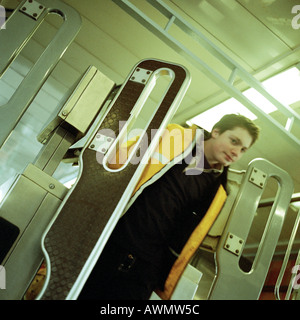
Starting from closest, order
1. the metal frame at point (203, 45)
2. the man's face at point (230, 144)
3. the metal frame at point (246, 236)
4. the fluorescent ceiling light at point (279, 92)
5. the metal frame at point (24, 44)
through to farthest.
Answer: the metal frame at point (24, 44), the metal frame at point (246, 236), the man's face at point (230, 144), the metal frame at point (203, 45), the fluorescent ceiling light at point (279, 92)

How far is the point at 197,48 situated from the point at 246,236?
2.21 m

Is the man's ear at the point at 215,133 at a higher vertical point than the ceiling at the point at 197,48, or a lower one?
lower

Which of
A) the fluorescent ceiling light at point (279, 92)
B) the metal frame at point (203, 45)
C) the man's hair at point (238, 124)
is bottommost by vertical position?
the man's hair at point (238, 124)

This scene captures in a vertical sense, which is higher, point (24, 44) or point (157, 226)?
point (24, 44)

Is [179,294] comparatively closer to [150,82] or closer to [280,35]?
[150,82]

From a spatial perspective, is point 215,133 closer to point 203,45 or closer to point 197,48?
point 203,45

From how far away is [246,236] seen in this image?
194 centimetres

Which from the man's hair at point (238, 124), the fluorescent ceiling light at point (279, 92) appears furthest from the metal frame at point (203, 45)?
the man's hair at point (238, 124)

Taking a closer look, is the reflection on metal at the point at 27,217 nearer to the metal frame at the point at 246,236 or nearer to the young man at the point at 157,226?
the young man at the point at 157,226

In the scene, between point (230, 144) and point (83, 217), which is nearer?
point (83, 217)

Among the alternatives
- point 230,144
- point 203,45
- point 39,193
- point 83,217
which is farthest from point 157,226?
point 203,45

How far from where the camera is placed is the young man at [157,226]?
4.91 ft

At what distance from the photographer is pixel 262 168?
2107 millimetres

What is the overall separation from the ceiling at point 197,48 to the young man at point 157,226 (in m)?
0.79
